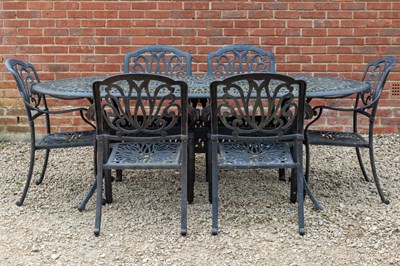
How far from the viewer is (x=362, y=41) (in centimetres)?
491

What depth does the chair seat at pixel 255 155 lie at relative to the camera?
105 inches

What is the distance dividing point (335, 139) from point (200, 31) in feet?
6.98

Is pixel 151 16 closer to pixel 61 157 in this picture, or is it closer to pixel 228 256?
pixel 61 157

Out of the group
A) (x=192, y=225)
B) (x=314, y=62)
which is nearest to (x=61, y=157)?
(x=192, y=225)

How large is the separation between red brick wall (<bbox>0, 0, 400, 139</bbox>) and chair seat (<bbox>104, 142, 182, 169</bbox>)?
214cm

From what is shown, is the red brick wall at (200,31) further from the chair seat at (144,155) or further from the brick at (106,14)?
the chair seat at (144,155)

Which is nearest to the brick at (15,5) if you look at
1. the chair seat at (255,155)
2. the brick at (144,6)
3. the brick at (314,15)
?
the brick at (144,6)

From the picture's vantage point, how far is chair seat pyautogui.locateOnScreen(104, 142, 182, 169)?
265cm

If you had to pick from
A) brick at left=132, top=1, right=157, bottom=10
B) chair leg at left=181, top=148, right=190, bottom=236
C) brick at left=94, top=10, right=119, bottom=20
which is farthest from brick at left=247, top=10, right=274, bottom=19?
chair leg at left=181, top=148, right=190, bottom=236

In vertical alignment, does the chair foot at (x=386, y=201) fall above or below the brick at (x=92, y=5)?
below

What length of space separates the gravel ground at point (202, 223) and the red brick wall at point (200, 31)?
1373 mm

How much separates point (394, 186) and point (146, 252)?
1.97m

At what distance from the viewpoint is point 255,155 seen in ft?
9.11

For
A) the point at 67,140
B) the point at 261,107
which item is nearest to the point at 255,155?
the point at 261,107
